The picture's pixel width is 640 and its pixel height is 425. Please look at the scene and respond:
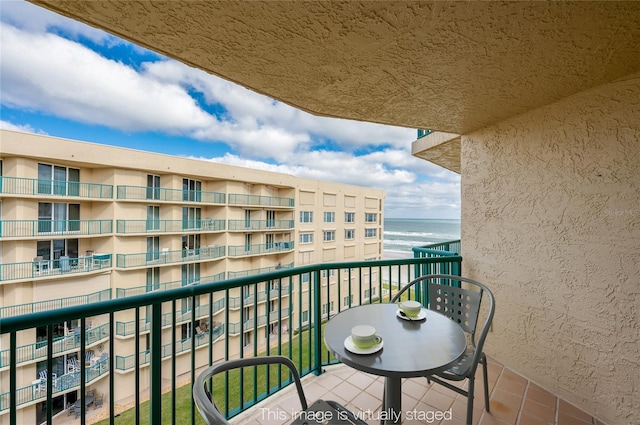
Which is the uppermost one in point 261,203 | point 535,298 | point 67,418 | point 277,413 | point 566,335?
point 261,203

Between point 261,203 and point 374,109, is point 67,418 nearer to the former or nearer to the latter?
point 261,203

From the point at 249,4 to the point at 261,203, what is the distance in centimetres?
1455

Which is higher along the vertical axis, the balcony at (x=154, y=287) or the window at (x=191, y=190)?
the window at (x=191, y=190)

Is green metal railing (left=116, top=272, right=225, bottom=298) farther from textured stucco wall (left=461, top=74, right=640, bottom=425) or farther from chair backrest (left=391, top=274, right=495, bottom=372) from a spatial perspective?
textured stucco wall (left=461, top=74, right=640, bottom=425)

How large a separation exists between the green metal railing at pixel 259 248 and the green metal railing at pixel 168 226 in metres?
1.52

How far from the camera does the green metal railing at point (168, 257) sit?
10.8 m

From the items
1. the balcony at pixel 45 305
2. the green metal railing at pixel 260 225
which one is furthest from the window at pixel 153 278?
the green metal railing at pixel 260 225

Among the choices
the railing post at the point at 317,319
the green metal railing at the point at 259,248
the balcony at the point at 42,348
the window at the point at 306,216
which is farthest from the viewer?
the window at the point at 306,216

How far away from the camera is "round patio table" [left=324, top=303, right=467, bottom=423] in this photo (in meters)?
1.06

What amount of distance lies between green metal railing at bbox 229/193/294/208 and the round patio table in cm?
1343

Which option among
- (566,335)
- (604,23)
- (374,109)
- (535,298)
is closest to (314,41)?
(374,109)

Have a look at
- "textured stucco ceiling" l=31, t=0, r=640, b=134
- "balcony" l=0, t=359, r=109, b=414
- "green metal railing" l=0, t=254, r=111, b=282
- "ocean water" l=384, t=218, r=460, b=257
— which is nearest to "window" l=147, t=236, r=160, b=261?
"green metal railing" l=0, t=254, r=111, b=282

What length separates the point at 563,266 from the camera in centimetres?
199

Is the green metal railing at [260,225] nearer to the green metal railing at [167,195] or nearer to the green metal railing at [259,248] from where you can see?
the green metal railing at [259,248]
